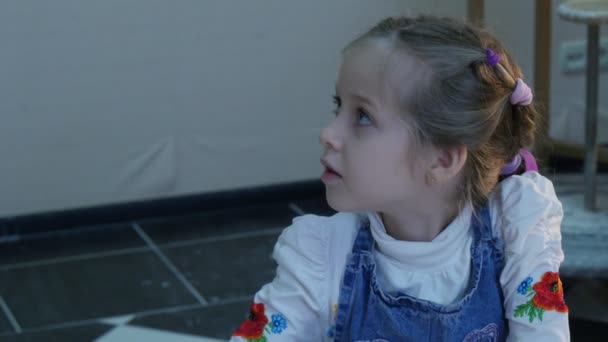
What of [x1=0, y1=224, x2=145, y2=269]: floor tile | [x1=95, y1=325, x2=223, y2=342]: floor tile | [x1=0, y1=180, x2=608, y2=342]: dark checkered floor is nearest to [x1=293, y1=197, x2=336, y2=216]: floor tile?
[x1=0, y1=180, x2=608, y2=342]: dark checkered floor

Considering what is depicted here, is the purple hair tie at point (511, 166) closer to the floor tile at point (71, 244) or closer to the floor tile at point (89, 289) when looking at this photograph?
the floor tile at point (89, 289)

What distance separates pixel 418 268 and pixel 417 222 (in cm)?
6

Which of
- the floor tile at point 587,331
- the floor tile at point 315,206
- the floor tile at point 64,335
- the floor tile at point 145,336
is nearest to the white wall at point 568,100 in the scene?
the floor tile at point 315,206

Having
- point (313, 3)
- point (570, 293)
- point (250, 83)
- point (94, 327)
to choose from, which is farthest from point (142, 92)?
point (570, 293)

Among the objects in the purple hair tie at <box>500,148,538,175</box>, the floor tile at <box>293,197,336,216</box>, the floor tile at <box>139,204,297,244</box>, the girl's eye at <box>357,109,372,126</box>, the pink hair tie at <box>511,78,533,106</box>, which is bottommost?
the floor tile at <box>293,197,336,216</box>

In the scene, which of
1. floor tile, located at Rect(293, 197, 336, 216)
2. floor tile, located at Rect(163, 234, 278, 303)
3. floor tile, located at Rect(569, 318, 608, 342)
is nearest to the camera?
floor tile, located at Rect(569, 318, 608, 342)

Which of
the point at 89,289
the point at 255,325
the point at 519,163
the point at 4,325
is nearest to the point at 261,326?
the point at 255,325

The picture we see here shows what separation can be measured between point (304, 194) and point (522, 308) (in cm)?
199

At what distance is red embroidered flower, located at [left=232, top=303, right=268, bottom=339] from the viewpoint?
4.27ft

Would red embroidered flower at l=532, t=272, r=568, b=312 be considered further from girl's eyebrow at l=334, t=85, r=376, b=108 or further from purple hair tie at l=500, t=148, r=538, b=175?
girl's eyebrow at l=334, t=85, r=376, b=108

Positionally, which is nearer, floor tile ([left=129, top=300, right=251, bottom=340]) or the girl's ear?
the girl's ear

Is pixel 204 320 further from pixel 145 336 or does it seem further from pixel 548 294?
pixel 548 294

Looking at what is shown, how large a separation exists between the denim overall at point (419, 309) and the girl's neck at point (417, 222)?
4 centimetres

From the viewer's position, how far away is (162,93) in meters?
3.00
